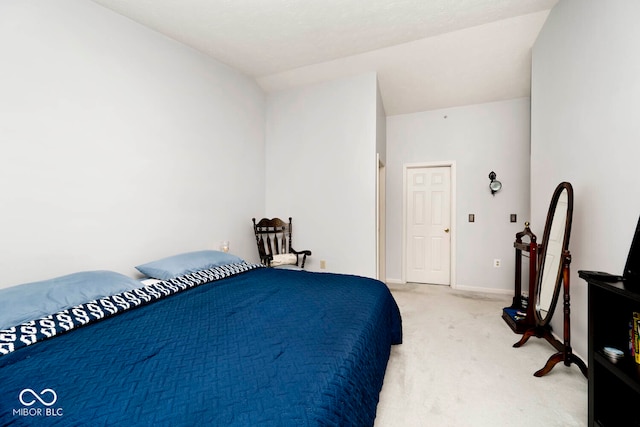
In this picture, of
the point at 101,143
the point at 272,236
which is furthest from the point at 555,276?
the point at 101,143

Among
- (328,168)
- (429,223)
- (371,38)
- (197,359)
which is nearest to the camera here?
(197,359)

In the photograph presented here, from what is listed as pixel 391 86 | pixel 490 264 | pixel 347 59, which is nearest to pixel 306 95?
pixel 347 59

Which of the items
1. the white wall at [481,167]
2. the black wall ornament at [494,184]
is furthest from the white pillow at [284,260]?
the black wall ornament at [494,184]

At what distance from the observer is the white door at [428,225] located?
167 inches

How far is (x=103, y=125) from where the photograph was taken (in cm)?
207

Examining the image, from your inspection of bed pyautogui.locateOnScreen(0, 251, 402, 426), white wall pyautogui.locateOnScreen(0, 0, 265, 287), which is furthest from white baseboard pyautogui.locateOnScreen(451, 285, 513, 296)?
white wall pyautogui.locateOnScreen(0, 0, 265, 287)

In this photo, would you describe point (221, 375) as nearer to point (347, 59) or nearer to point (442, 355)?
point (442, 355)

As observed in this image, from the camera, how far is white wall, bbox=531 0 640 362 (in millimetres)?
1543

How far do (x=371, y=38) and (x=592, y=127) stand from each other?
6.61 feet

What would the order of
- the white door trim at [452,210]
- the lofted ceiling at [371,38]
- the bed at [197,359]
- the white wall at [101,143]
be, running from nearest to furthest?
the bed at [197,359]
the white wall at [101,143]
the lofted ceiling at [371,38]
the white door trim at [452,210]

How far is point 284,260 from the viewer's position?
3322 millimetres

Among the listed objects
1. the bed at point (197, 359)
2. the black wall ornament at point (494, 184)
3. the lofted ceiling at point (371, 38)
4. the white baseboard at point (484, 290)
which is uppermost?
the lofted ceiling at point (371, 38)

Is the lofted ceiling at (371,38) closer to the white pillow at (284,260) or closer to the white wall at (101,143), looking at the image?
the white wall at (101,143)

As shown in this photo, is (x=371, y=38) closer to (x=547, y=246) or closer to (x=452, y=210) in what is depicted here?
(x=547, y=246)
